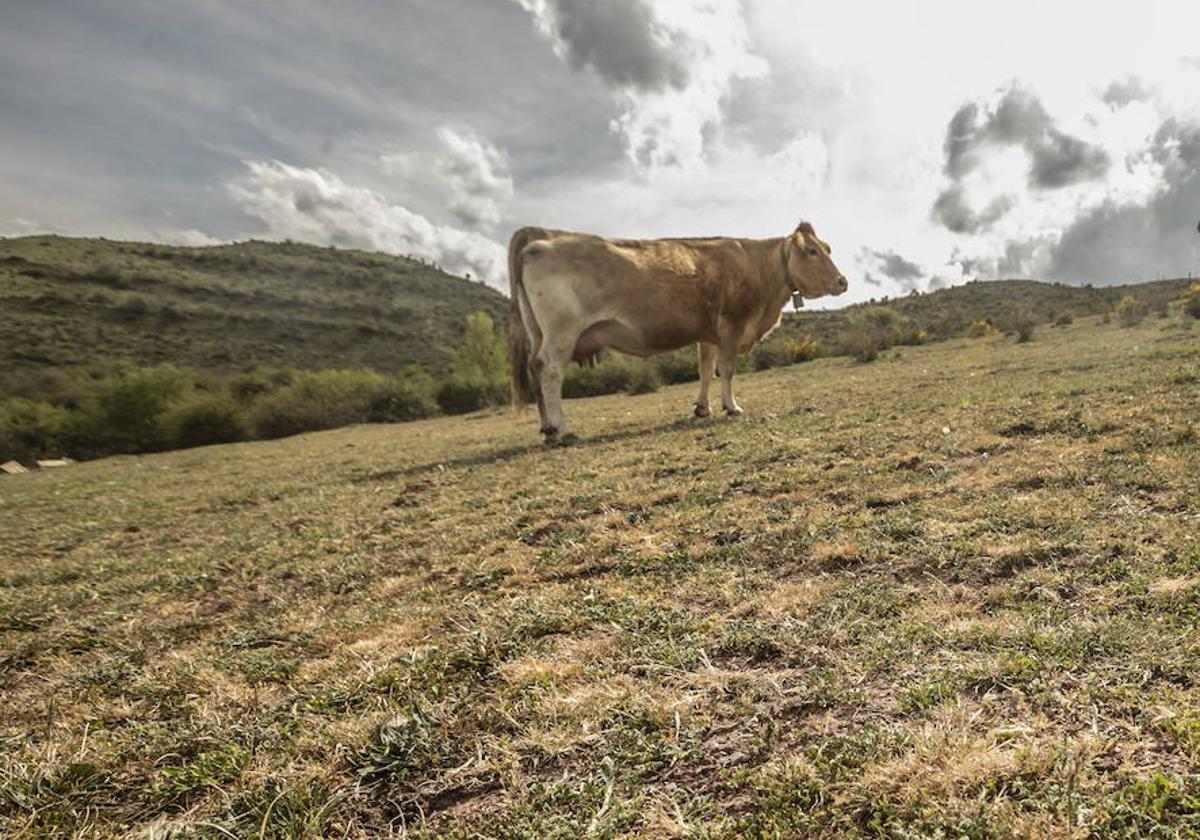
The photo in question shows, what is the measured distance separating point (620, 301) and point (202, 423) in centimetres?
2739

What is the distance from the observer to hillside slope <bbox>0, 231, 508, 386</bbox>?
57.8m

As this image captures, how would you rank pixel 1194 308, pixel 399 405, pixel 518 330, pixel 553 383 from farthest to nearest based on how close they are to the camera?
pixel 399 405 < pixel 1194 308 < pixel 518 330 < pixel 553 383

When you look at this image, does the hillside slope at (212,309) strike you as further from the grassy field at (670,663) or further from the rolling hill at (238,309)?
the grassy field at (670,663)

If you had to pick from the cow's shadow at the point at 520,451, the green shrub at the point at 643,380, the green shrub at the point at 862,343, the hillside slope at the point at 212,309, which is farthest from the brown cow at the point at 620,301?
the hillside slope at the point at 212,309

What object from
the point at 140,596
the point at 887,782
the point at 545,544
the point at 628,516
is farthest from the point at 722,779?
the point at 140,596

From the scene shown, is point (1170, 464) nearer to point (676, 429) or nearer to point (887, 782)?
point (887, 782)

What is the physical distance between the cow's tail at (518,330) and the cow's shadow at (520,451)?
3.02 feet

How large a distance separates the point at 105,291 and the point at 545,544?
87.0 meters

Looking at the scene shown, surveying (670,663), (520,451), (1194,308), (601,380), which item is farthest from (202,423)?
(1194,308)

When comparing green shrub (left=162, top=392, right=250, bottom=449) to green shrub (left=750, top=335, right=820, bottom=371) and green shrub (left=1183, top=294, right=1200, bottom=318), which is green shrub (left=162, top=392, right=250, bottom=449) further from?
green shrub (left=1183, top=294, right=1200, bottom=318)

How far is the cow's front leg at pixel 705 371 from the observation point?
33.1 ft

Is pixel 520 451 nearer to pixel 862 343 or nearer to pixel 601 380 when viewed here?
pixel 601 380

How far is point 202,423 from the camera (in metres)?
28.1

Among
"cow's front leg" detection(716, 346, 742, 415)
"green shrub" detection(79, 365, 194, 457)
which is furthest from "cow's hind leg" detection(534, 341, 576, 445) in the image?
"green shrub" detection(79, 365, 194, 457)
